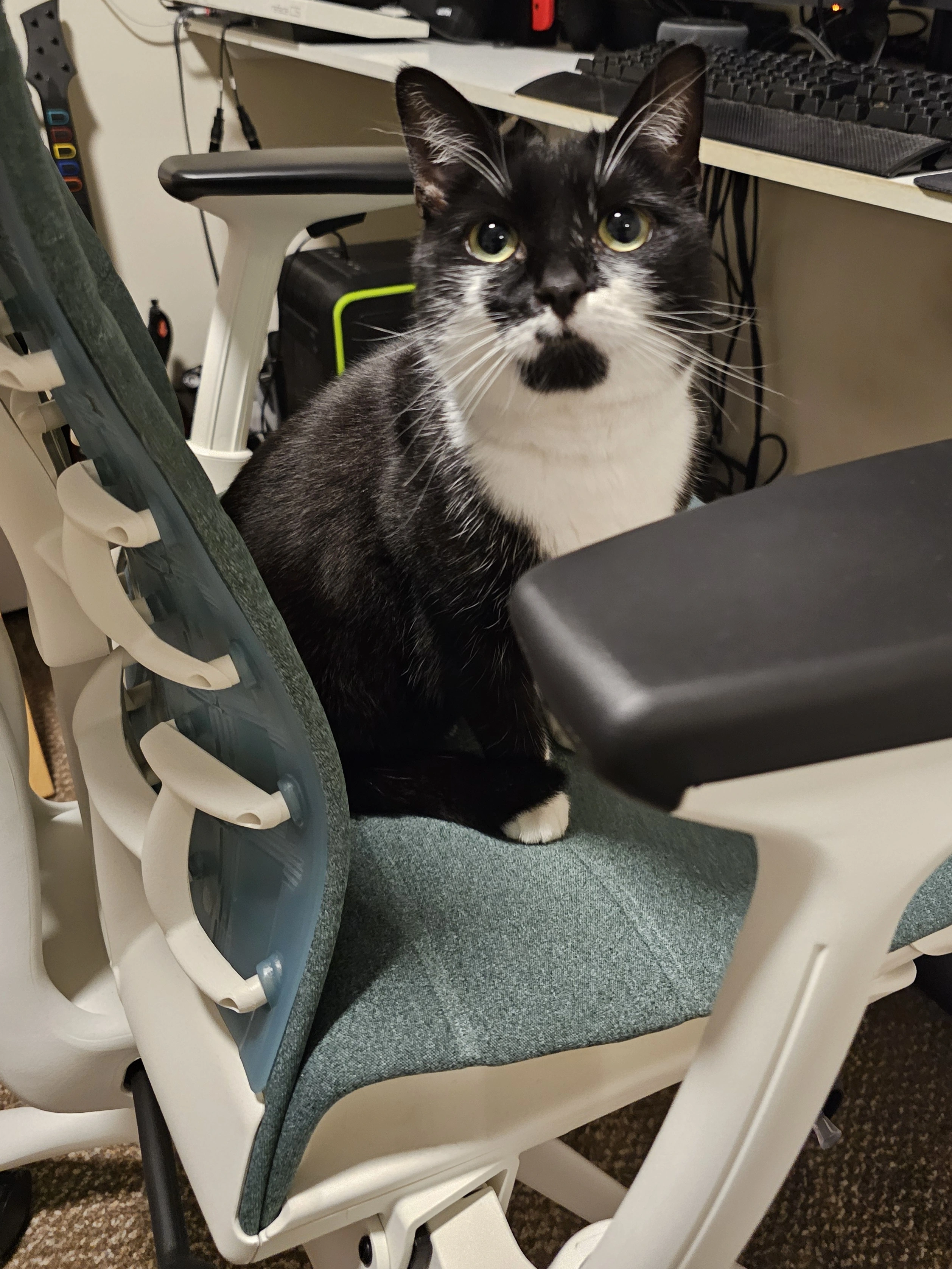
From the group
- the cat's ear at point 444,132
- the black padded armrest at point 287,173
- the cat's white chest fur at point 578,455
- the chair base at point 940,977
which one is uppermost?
the cat's ear at point 444,132

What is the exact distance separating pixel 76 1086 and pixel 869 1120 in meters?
0.84

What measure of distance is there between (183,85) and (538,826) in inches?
69.4

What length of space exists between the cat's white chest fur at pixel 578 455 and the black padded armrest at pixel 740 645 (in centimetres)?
38

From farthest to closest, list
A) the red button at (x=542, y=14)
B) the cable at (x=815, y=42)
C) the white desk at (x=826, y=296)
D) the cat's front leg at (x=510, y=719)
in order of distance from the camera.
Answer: the red button at (x=542, y=14) → the white desk at (x=826, y=296) → the cable at (x=815, y=42) → the cat's front leg at (x=510, y=719)

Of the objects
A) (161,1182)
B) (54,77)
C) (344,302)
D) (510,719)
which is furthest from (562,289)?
(54,77)

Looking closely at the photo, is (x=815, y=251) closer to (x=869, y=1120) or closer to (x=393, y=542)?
(x=393, y=542)

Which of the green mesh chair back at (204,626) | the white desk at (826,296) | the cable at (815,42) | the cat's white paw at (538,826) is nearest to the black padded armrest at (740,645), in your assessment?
the green mesh chair back at (204,626)

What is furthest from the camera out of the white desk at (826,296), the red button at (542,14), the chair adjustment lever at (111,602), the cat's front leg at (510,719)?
the red button at (542,14)

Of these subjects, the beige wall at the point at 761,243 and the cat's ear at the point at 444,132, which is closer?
the cat's ear at the point at 444,132

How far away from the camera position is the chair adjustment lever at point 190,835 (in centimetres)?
39

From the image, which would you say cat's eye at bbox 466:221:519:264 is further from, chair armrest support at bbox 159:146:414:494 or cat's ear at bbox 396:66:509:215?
chair armrest support at bbox 159:146:414:494

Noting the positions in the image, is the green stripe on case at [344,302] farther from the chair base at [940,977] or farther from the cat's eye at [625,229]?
the chair base at [940,977]

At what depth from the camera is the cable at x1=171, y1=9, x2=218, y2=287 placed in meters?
1.69

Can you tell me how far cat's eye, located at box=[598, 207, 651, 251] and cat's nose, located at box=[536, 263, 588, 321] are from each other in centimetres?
6
